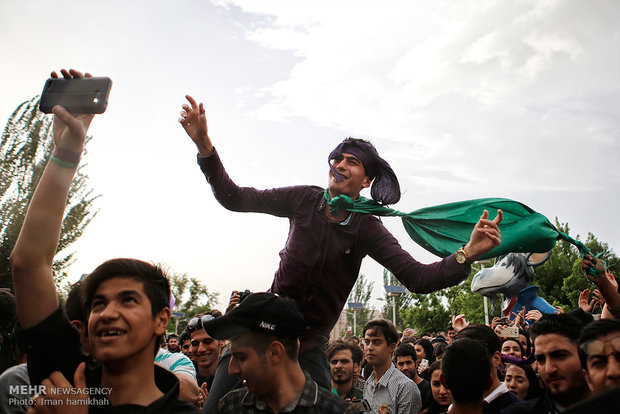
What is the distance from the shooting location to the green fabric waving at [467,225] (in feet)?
10.8

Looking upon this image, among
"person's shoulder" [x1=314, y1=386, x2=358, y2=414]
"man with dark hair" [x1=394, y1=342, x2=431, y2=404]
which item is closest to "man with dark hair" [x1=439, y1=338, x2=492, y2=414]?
"person's shoulder" [x1=314, y1=386, x2=358, y2=414]

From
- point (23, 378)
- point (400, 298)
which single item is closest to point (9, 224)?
point (23, 378)

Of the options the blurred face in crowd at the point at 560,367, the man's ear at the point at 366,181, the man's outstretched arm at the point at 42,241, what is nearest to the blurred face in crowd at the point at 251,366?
the man's outstretched arm at the point at 42,241

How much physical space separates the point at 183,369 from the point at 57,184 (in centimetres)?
208

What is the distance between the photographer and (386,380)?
5.56 metres

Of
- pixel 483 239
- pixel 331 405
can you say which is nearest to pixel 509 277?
pixel 483 239

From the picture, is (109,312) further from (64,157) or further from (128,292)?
(64,157)

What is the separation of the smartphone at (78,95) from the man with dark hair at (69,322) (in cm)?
5

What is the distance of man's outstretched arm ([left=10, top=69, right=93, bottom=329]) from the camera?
6.13 ft

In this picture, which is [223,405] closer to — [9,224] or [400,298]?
[9,224]

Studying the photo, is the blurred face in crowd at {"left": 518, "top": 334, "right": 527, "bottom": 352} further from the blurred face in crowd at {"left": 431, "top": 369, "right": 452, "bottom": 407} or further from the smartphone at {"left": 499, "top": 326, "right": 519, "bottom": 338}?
the blurred face in crowd at {"left": 431, "top": 369, "right": 452, "bottom": 407}

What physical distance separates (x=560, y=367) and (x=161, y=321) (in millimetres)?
2554

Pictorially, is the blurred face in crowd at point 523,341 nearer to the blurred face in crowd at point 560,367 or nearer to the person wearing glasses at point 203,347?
the blurred face in crowd at point 560,367

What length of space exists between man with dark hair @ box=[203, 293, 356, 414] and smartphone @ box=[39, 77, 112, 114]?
1.13 meters
